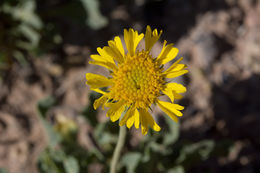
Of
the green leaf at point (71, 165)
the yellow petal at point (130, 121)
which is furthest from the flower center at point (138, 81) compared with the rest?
the green leaf at point (71, 165)

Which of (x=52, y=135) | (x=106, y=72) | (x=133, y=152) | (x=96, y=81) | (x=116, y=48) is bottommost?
(x=133, y=152)

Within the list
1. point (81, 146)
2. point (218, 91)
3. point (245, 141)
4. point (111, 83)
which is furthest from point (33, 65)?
point (245, 141)

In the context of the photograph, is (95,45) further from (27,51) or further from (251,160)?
(251,160)

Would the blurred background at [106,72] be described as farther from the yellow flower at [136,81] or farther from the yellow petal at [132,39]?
the yellow petal at [132,39]

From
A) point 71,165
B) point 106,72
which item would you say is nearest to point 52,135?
point 71,165

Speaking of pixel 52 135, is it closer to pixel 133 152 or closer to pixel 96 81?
pixel 133 152

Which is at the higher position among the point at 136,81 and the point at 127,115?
the point at 136,81

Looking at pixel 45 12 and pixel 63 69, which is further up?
pixel 45 12
